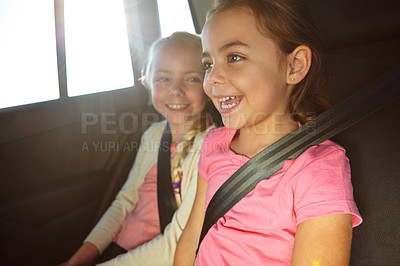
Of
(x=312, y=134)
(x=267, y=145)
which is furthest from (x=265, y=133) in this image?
(x=312, y=134)

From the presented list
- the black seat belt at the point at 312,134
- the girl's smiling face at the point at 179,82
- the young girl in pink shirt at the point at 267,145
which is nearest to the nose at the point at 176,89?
the girl's smiling face at the point at 179,82

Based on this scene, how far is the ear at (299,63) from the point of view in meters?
1.01

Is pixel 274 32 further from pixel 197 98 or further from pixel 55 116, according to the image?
pixel 55 116

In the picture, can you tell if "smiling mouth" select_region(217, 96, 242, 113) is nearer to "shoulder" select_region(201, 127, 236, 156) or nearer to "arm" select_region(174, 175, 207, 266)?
"shoulder" select_region(201, 127, 236, 156)

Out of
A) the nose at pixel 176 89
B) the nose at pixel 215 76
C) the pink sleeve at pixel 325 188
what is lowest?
the pink sleeve at pixel 325 188

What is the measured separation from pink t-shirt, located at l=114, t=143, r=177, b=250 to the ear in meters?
0.76

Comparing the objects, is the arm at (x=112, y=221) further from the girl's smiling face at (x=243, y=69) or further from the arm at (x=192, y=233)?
the girl's smiling face at (x=243, y=69)

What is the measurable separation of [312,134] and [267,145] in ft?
0.54

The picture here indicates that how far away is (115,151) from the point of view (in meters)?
1.89

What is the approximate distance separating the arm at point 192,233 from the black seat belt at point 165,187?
229mm

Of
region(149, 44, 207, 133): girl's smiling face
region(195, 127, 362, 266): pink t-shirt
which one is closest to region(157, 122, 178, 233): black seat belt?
region(149, 44, 207, 133): girl's smiling face

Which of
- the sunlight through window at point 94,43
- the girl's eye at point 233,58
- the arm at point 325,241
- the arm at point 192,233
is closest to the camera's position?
the arm at point 325,241

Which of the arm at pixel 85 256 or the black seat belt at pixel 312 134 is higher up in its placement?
the black seat belt at pixel 312 134

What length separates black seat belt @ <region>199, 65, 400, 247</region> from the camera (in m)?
0.95
